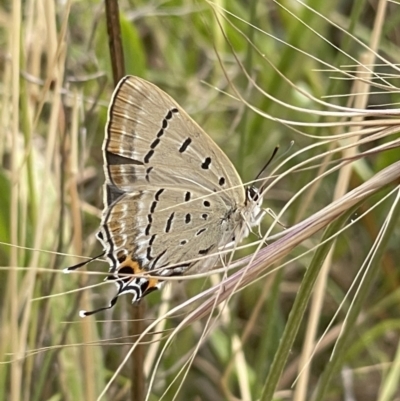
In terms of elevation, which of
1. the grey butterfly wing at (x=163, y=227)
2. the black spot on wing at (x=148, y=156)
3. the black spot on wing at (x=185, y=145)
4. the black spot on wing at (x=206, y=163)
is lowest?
the grey butterfly wing at (x=163, y=227)

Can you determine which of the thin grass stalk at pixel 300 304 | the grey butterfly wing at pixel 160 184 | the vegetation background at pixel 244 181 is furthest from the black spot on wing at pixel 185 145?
the thin grass stalk at pixel 300 304

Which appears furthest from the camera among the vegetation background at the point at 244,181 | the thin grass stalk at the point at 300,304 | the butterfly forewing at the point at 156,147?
the butterfly forewing at the point at 156,147

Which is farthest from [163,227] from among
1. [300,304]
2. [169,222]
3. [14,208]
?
[300,304]

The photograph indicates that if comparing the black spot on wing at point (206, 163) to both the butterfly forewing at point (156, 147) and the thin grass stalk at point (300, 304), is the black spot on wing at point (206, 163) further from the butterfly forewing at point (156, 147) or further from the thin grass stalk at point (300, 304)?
the thin grass stalk at point (300, 304)

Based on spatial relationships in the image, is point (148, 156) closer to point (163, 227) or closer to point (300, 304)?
point (163, 227)

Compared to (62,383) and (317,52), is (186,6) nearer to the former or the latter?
(317,52)

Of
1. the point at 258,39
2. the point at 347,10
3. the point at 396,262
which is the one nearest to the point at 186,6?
the point at 258,39
